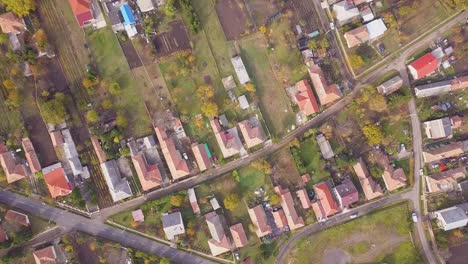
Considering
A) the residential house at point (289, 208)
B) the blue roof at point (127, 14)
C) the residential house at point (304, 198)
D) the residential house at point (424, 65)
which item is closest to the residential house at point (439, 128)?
the residential house at point (424, 65)

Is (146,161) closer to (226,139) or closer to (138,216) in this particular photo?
(138,216)

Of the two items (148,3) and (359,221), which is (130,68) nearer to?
(148,3)

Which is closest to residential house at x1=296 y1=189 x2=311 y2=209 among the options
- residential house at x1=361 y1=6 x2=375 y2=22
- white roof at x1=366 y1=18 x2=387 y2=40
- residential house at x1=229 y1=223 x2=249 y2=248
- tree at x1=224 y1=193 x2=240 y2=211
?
tree at x1=224 y1=193 x2=240 y2=211

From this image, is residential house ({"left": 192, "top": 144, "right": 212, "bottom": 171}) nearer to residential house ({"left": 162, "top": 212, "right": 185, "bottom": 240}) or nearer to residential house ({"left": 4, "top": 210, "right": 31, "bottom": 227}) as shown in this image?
residential house ({"left": 162, "top": 212, "right": 185, "bottom": 240})

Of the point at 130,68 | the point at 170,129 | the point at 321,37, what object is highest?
the point at 130,68

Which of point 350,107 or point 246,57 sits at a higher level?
point 246,57

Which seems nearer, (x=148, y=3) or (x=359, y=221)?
(x=148, y=3)

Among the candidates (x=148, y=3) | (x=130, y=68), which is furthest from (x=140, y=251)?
(x=148, y=3)
